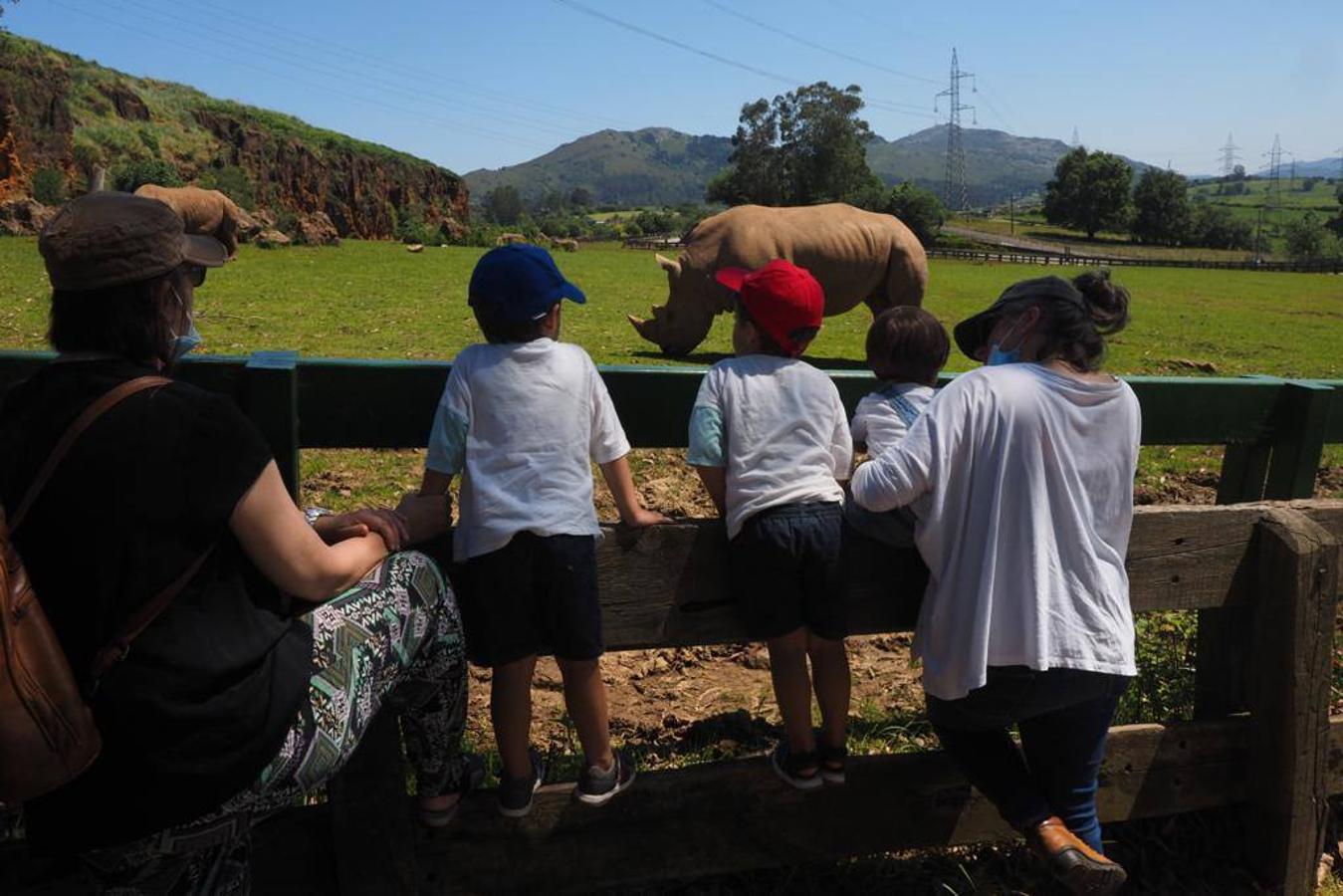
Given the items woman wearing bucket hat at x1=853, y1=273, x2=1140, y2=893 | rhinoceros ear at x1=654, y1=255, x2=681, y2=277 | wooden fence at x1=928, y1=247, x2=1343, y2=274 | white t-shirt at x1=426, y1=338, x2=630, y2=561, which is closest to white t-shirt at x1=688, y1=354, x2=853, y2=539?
woman wearing bucket hat at x1=853, y1=273, x2=1140, y2=893

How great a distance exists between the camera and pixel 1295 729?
3326 millimetres

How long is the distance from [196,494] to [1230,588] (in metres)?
3.04

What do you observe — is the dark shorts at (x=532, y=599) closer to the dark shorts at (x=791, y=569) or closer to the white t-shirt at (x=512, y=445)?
the white t-shirt at (x=512, y=445)

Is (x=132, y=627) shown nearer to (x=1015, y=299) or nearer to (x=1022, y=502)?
(x=1022, y=502)

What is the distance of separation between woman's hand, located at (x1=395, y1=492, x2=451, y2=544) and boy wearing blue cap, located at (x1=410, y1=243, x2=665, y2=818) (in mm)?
47

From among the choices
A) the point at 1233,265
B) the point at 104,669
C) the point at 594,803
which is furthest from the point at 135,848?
the point at 1233,265

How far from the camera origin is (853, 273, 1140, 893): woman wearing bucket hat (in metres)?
2.78

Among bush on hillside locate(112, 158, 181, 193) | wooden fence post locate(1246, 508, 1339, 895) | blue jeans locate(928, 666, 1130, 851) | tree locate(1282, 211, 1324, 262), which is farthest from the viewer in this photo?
tree locate(1282, 211, 1324, 262)

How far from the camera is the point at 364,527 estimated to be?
246 cm

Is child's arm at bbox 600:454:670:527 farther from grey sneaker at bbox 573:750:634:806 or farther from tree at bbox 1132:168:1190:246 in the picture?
tree at bbox 1132:168:1190:246

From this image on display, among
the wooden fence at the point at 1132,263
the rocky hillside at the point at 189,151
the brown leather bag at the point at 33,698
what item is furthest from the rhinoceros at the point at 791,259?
the wooden fence at the point at 1132,263

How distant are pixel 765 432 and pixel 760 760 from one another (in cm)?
93

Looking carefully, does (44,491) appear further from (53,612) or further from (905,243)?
(905,243)

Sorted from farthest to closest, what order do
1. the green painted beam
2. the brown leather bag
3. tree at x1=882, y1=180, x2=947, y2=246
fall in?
tree at x1=882, y1=180, x2=947, y2=246
the green painted beam
the brown leather bag
